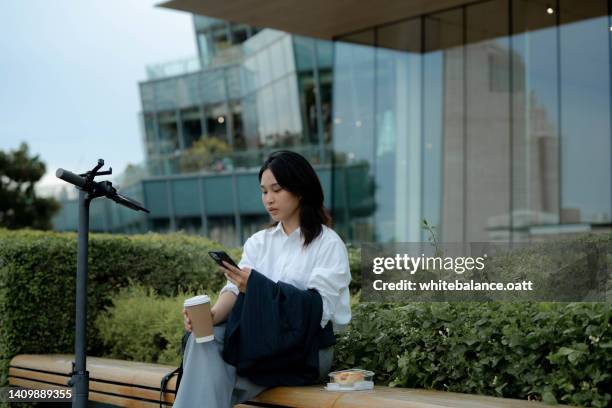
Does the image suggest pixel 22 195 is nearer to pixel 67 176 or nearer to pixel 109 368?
pixel 109 368

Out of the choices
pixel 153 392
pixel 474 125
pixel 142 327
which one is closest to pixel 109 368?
pixel 153 392

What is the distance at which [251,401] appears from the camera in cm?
394

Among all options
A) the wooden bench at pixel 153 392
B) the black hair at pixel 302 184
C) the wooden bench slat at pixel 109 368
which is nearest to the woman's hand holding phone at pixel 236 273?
the black hair at pixel 302 184

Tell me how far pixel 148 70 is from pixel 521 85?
16474 millimetres

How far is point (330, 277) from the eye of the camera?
3.86 meters

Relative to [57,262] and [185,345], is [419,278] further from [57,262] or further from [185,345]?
[57,262]

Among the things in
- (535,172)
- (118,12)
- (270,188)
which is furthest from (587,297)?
(118,12)

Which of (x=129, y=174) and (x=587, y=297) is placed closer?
(x=587, y=297)

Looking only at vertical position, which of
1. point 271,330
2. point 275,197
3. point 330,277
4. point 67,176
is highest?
point 67,176

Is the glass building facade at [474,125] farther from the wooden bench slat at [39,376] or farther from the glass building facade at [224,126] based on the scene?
the wooden bench slat at [39,376]

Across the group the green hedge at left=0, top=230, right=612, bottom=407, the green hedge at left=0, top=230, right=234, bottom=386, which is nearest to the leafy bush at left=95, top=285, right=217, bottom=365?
the green hedge at left=0, top=230, right=612, bottom=407

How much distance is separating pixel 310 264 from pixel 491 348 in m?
0.95

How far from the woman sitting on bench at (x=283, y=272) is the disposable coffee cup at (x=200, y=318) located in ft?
0.31

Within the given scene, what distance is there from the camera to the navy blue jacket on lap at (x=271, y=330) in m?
3.68
